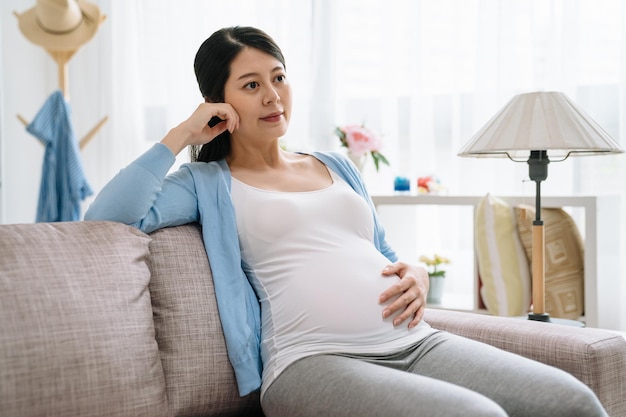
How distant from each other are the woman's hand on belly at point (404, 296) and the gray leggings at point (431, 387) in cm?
7

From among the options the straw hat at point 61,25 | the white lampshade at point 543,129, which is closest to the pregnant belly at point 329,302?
the white lampshade at point 543,129

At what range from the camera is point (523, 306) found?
8.45ft

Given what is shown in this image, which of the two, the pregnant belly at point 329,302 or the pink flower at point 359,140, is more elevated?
the pink flower at point 359,140

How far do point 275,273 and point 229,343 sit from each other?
0.18 metres

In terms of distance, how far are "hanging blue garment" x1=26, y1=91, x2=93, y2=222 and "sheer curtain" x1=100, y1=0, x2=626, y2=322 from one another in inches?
24.5

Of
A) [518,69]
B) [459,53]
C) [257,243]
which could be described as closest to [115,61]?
[459,53]

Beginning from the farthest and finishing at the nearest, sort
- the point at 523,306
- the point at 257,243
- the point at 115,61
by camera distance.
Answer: the point at 115,61 < the point at 523,306 < the point at 257,243

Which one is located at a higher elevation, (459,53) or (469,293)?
(459,53)

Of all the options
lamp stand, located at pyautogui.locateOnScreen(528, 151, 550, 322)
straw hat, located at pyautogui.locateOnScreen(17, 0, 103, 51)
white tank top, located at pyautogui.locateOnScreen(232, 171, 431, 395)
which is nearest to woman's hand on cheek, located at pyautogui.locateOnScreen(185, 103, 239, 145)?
white tank top, located at pyautogui.locateOnScreen(232, 171, 431, 395)

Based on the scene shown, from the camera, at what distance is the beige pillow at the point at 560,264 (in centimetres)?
251

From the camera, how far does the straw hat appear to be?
3.71 metres

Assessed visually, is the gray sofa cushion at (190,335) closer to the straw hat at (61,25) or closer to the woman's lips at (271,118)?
the woman's lips at (271,118)

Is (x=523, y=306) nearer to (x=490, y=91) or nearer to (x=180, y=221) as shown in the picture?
(x=490, y=91)

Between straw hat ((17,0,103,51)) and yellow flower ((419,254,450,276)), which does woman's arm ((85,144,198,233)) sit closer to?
yellow flower ((419,254,450,276))
